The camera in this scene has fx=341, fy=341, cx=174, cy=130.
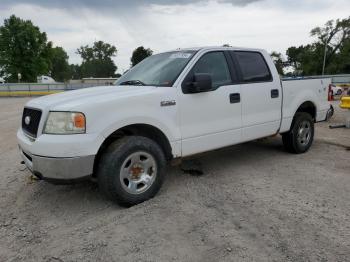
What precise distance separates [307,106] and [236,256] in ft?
13.4

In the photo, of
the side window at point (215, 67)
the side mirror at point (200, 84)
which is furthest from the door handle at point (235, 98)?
the side mirror at point (200, 84)

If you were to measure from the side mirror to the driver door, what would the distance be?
0.24ft

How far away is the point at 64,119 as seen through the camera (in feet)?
11.4

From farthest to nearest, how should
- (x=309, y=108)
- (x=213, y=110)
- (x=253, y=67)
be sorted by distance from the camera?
(x=309, y=108) → (x=253, y=67) → (x=213, y=110)

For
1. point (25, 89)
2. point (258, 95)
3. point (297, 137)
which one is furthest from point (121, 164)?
point (25, 89)

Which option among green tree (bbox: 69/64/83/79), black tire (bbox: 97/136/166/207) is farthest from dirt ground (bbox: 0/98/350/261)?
green tree (bbox: 69/64/83/79)

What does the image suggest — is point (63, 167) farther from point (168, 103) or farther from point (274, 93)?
point (274, 93)

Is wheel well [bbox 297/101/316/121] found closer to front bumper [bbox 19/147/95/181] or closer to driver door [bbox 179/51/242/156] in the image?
driver door [bbox 179/51/242/156]

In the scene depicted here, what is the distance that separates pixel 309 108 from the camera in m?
6.34

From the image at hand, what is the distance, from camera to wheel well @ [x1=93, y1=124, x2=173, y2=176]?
396 cm

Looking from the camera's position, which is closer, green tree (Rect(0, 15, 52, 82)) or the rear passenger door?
the rear passenger door

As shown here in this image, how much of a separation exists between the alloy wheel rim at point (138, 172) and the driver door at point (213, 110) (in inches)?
21.1

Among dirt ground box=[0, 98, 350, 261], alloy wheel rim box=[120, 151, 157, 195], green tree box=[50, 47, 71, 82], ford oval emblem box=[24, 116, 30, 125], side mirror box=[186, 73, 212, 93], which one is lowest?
dirt ground box=[0, 98, 350, 261]

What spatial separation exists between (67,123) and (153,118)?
38.2 inches
